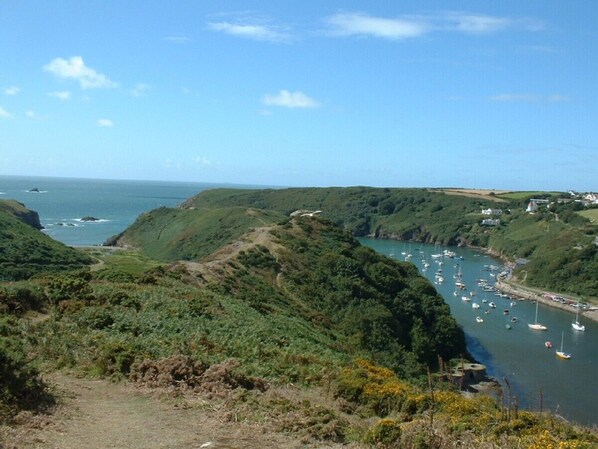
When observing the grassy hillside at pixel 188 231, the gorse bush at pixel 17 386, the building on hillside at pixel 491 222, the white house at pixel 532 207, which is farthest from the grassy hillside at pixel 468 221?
the gorse bush at pixel 17 386

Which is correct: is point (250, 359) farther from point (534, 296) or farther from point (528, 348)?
point (534, 296)

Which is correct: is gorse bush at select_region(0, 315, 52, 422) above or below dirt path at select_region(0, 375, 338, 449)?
above

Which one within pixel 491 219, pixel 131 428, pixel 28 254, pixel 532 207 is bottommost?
pixel 28 254

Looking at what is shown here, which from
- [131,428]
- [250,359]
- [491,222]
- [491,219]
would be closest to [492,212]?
[491,219]

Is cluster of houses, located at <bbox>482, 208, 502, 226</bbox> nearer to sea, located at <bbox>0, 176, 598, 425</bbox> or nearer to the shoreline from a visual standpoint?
sea, located at <bbox>0, 176, 598, 425</bbox>

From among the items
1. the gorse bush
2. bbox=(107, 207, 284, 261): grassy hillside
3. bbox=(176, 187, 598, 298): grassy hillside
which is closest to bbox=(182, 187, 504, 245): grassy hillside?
bbox=(176, 187, 598, 298): grassy hillside

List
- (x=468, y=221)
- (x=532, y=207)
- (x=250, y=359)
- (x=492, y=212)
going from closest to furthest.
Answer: (x=250, y=359), (x=468, y=221), (x=532, y=207), (x=492, y=212)

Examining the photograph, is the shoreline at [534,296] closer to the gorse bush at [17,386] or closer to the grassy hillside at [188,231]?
the grassy hillside at [188,231]
